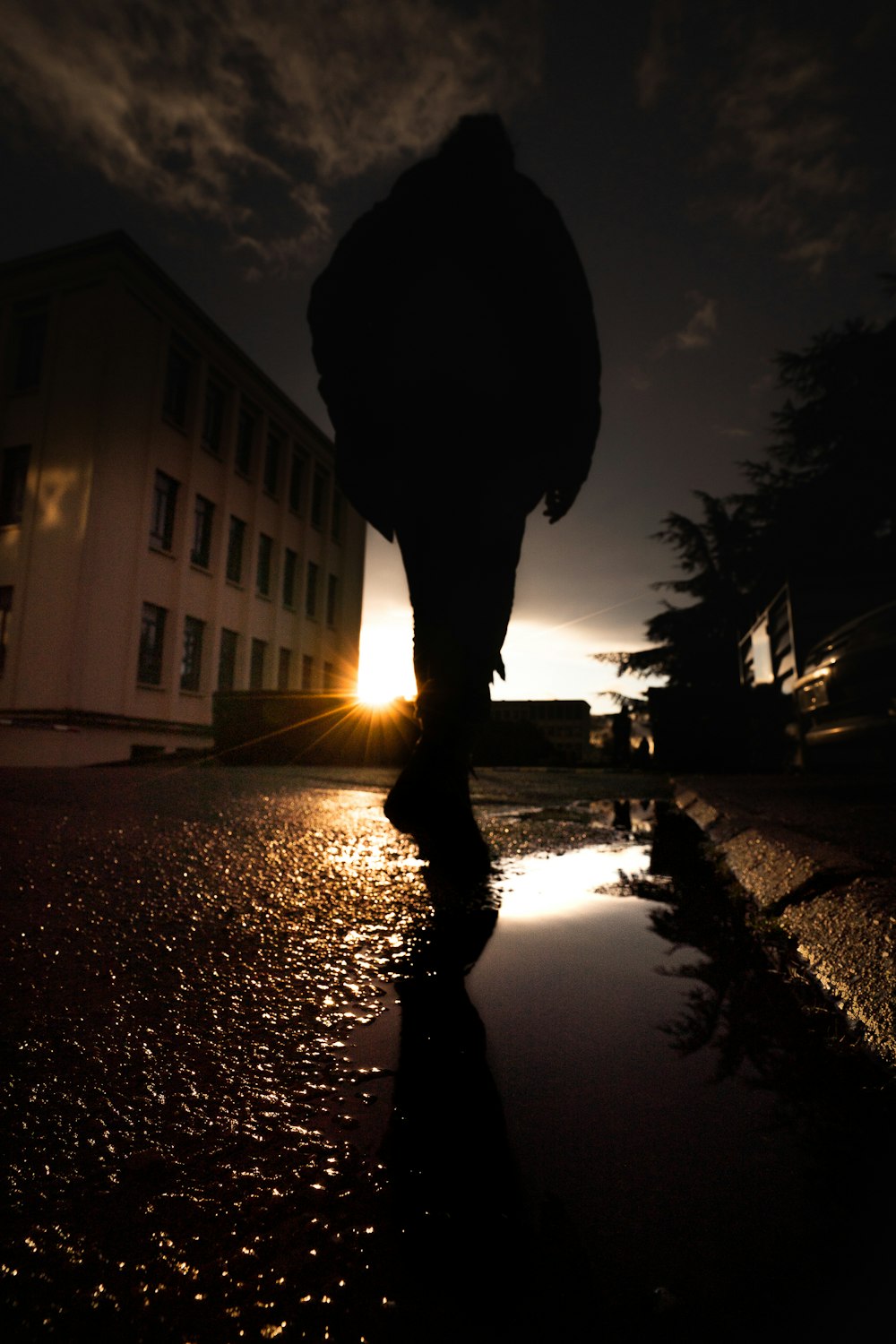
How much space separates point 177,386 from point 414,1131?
65.8 feet

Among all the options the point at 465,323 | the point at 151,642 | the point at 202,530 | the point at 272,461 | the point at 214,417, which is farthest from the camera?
the point at 272,461

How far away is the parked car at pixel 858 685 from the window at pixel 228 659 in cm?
1527

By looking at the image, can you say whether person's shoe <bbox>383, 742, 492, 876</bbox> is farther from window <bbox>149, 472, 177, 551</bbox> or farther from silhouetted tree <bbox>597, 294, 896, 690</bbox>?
window <bbox>149, 472, 177, 551</bbox>

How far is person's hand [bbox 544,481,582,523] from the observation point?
9.87 feet

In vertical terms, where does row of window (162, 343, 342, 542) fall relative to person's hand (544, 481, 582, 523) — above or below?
above

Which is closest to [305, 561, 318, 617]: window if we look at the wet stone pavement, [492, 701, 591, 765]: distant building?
the wet stone pavement

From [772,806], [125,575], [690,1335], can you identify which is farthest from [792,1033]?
[125,575]

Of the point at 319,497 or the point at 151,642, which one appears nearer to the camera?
the point at 151,642

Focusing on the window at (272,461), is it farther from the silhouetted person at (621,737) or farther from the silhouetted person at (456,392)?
the silhouetted person at (456,392)

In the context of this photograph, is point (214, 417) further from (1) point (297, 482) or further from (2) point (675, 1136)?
(2) point (675, 1136)

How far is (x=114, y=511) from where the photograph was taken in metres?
15.4

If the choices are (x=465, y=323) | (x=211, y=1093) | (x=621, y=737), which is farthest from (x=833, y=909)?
(x=621, y=737)

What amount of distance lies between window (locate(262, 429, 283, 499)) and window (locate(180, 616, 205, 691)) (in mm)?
5555

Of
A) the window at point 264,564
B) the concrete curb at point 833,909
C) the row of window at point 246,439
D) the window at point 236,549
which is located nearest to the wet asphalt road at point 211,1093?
the concrete curb at point 833,909
